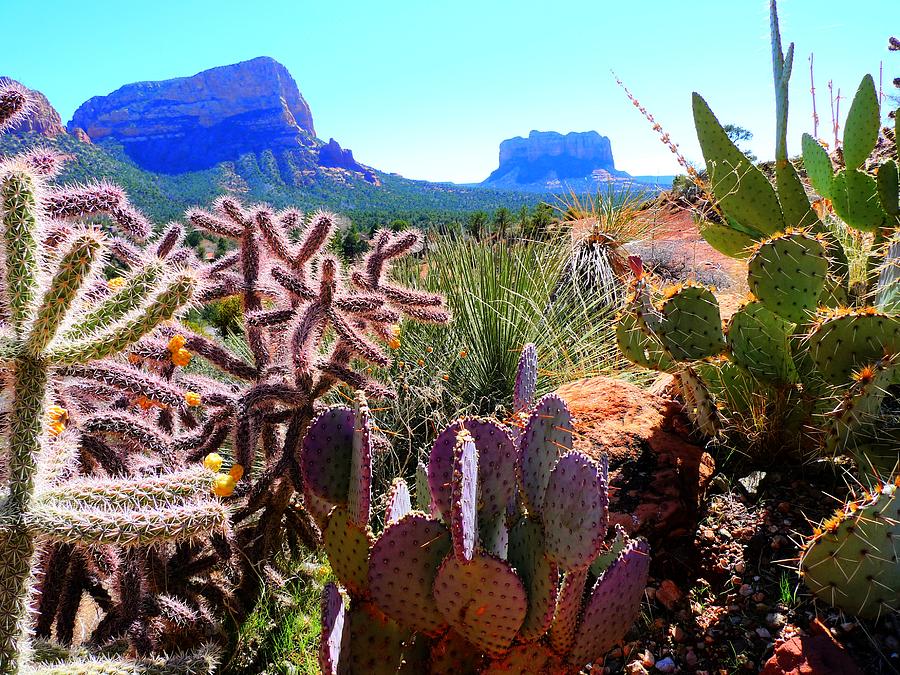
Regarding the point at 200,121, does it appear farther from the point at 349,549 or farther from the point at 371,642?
→ the point at 371,642

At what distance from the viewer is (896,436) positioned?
2371mm

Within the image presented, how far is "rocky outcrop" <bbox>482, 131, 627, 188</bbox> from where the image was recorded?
176250 mm

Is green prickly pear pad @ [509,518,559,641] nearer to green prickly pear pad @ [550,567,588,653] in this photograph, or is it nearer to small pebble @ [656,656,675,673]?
green prickly pear pad @ [550,567,588,653]

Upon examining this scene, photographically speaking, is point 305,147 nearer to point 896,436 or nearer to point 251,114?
point 251,114

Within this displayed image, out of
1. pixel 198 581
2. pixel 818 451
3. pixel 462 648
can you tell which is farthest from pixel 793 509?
pixel 198 581

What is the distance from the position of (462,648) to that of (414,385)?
2.66 metres

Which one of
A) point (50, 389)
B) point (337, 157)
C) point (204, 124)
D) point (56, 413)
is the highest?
point (204, 124)

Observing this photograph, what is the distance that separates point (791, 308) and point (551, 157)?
635ft

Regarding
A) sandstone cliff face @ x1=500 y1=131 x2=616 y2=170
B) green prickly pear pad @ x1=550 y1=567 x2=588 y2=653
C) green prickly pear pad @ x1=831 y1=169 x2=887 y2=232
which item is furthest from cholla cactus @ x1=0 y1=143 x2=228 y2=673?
sandstone cliff face @ x1=500 y1=131 x2=616 y2=170

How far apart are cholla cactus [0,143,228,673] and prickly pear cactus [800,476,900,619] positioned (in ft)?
6.15

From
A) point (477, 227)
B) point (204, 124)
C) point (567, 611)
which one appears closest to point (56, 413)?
point (567, 611)

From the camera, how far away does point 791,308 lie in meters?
2.56

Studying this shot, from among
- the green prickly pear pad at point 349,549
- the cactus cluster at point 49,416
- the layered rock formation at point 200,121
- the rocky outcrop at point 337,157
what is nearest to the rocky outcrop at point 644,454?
the green prickly pear pad at point 349,549

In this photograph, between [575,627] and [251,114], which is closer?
[575,627]
